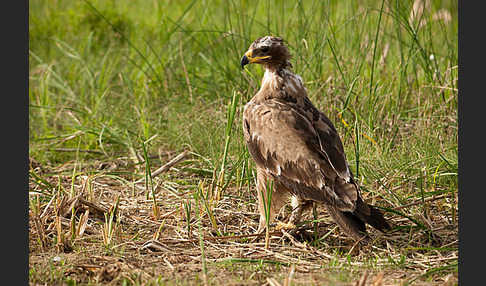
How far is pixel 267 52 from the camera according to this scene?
412cm

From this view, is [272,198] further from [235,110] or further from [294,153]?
[235,110]

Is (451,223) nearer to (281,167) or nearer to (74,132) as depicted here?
(281,167)

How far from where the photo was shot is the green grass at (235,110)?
438 cm

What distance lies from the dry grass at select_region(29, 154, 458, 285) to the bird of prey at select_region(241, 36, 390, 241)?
7.4 inches

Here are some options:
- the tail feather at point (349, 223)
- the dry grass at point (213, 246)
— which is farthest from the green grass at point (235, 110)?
the tail feather at point (349, 223)

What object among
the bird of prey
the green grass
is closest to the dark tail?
the bird of prey

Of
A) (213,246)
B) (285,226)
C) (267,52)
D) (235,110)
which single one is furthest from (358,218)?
(267,52)

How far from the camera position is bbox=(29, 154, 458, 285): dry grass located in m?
3.15

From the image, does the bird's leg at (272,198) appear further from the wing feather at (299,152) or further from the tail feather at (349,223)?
the tail feather at (349,223)

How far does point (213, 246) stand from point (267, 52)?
1.31 m

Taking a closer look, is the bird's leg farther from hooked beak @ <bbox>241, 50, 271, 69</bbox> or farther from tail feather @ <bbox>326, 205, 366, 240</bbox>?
hooked beak @ <bbox>241, 50, 271, 69</bbox>

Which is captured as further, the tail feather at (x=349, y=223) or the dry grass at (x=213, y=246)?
the tail feather at (x=349, y=223)

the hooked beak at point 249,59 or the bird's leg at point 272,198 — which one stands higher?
the hooked beak at point 249,59

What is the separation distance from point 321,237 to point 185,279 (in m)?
1.06
